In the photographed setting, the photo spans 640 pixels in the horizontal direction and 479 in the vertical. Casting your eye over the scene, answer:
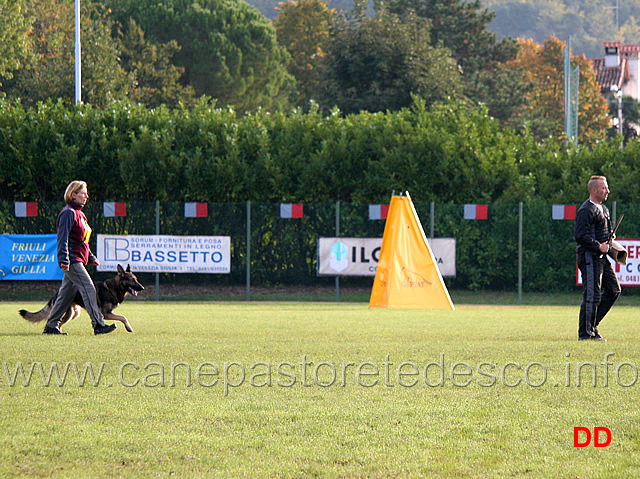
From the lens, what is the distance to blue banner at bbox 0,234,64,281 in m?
21.8

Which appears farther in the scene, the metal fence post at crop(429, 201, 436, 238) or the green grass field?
the metal fence post at crop(429, 201, 436, 238)

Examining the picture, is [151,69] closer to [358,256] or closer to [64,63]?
[64,63]

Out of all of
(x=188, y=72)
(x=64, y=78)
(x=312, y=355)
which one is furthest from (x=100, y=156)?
(x=188, y=72)

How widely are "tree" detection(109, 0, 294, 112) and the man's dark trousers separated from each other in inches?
2043

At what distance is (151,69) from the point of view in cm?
5362

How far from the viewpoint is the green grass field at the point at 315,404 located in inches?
208

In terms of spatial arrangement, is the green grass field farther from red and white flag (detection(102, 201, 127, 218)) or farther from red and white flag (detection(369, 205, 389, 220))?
red and white flag (detection(369, 205, 389, 220))

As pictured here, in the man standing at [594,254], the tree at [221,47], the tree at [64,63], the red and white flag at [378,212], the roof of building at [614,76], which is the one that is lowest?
the man standing at [594,254]

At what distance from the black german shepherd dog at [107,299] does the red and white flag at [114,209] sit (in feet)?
34.6

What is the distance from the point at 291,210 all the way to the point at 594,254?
12.8 m

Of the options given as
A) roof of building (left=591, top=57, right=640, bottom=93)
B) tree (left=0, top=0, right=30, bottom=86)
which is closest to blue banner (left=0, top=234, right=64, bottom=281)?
tree (left=0, top=0, right=30, bottom=86)

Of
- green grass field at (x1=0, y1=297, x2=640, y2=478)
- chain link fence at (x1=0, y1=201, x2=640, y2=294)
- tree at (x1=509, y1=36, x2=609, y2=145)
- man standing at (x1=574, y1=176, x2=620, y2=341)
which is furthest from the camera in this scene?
tree at (x1=509, y1=36, x2=609, y2=145)

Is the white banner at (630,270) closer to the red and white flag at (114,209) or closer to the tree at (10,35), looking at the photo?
the red and white flag at (114,209)

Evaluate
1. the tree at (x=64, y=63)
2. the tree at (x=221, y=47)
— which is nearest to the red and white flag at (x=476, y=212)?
the tree at (x=64, y=63)
